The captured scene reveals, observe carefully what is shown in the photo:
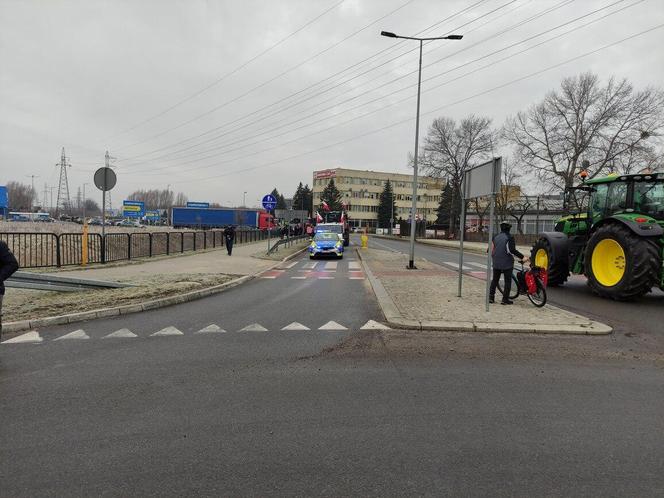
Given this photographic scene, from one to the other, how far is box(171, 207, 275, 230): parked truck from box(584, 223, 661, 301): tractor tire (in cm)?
6099

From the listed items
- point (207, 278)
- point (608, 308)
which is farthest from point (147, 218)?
point (608, 308)

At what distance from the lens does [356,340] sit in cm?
652

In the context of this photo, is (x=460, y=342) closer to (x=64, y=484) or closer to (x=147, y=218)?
(x=64, y=484)

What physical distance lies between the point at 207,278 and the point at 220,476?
10.4 m

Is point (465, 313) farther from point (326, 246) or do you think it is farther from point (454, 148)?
point (454, 148)

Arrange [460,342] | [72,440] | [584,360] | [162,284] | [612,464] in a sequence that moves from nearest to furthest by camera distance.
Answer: [612,464] < [72,440] < [584,360] < [460,342] < [162,284]

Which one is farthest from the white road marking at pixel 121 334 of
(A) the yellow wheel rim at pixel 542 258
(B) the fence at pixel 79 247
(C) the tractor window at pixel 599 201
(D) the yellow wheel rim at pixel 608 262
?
(C) the tractor window at pixel 599 201

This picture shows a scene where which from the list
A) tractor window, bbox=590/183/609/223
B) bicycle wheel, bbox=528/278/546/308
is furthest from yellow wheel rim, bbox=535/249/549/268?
bicycle wheel, bbox=528/278/546/308

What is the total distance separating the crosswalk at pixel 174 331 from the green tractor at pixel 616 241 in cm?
589

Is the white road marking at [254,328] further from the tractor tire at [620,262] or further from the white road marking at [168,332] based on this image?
the tractor tire at [620,262]

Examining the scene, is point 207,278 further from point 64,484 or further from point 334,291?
point 64,484

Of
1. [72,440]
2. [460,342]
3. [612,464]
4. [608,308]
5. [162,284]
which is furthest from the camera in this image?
[162,284]

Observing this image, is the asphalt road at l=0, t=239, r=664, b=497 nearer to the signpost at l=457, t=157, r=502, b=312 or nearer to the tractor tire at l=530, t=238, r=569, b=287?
the signpost at l=457, t=157, r=502, b=312

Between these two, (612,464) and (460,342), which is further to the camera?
(460,342)
